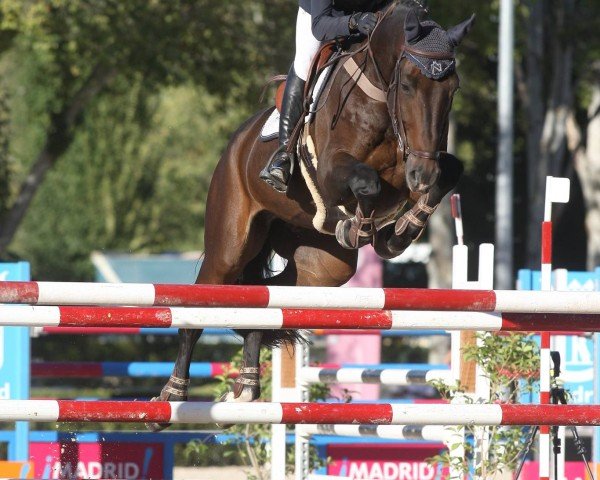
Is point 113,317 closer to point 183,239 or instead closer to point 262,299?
point 262,299

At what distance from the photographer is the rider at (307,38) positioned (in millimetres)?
5672

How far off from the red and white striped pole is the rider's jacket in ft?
4.06

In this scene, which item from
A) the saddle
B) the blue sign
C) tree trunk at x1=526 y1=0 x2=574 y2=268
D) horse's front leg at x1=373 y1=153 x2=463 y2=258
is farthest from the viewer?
tree trunk at x1=526 y1=0 x2=574 y2=268

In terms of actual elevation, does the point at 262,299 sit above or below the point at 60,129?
below

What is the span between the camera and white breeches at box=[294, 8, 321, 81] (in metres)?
5.89

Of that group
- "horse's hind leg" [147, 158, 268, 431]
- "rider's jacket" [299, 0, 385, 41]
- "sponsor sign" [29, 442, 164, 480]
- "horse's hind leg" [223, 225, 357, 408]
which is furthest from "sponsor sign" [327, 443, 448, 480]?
"rider's jacket" [299, 0, 385, 41]

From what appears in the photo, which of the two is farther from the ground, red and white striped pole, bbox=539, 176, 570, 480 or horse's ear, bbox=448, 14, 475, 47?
horse's ear, bbox=448, 14, 475, 47

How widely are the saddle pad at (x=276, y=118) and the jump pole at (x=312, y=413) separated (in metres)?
1.99

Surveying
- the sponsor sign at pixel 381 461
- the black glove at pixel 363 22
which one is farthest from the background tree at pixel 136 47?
the black glove at pixel 363 22

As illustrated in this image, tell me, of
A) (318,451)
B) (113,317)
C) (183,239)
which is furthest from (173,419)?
(183,239)

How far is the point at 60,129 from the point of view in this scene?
18891 mm

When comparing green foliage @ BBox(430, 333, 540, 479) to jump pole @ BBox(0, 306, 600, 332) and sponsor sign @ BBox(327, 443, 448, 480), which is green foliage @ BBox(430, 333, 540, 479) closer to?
sponsor sign @ BBox(327, 443, 448, 480)

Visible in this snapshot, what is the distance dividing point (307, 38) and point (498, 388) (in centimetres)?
201

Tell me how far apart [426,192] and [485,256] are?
2.02ft
